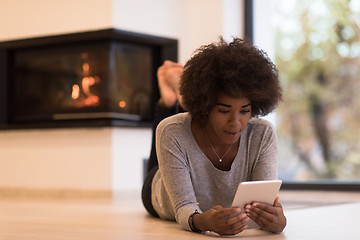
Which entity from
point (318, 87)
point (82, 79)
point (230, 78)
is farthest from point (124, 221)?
point (318, 87)

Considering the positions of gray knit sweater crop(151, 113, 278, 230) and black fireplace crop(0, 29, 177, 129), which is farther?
black fireplace crop(0, 29, 177, 129)

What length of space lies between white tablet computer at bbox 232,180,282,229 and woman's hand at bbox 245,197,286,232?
0.02 meters

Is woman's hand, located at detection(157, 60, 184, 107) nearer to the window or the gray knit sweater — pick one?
the gray knit sweater

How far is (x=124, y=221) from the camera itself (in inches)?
107

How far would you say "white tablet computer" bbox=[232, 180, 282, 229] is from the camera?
72.9 inches

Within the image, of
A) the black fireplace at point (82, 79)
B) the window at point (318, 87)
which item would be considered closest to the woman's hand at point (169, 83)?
the black fireplace at point (82, 79)

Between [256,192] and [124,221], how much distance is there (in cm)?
98

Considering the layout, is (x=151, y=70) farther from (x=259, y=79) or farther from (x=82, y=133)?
(x=259, y=79)

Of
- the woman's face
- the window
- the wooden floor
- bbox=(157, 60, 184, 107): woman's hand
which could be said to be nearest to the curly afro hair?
the woman's face

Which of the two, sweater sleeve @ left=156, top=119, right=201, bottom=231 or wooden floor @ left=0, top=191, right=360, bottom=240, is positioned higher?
sweater sleeve @ left=156, top=119, right=201, bottom=231

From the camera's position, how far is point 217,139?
214 centimetres

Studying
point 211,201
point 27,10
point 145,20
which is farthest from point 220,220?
point 27,10

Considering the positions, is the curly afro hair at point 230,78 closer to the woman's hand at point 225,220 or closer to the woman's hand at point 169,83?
the woman's hand at point 225,220

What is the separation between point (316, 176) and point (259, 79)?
7340 mm
